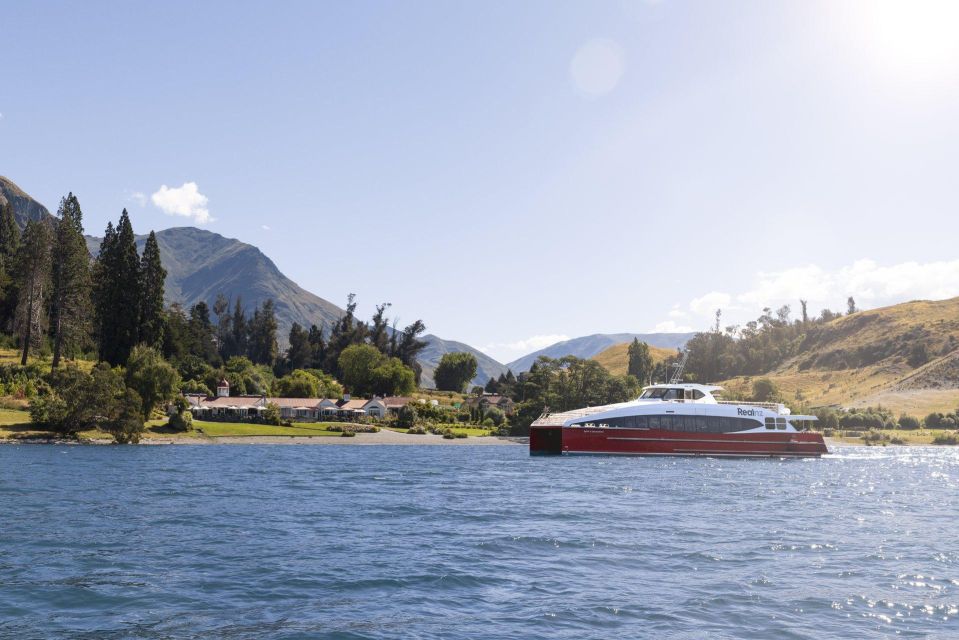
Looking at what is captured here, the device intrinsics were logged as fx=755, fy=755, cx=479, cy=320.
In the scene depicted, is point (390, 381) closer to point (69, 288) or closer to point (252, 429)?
point (252, 429)

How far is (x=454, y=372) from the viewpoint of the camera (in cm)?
19275

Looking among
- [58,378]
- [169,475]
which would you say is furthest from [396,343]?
[169,475]

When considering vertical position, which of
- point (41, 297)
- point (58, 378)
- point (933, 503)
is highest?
point (41, 297)

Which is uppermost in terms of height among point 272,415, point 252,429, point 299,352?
point 299,352

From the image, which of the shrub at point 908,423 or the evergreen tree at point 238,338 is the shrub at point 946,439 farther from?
the evergreen tree at point 238,338

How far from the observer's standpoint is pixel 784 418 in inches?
2992

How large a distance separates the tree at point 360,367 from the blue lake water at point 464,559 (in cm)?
10870

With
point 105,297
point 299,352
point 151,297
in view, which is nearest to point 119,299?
point 105,297

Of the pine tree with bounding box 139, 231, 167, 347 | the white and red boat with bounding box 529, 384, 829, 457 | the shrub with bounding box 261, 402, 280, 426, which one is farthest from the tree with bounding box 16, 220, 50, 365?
the white and red boat with bounding box 529, 384, 829, 457

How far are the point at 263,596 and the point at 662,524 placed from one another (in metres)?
16.4

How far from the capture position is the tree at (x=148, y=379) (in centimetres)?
8525

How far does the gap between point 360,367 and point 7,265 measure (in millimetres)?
63326

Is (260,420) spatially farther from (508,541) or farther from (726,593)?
(726,593)

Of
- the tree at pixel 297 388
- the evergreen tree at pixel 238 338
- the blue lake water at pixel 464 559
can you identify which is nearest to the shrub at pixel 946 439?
the blue lake water at pixel 464 559
